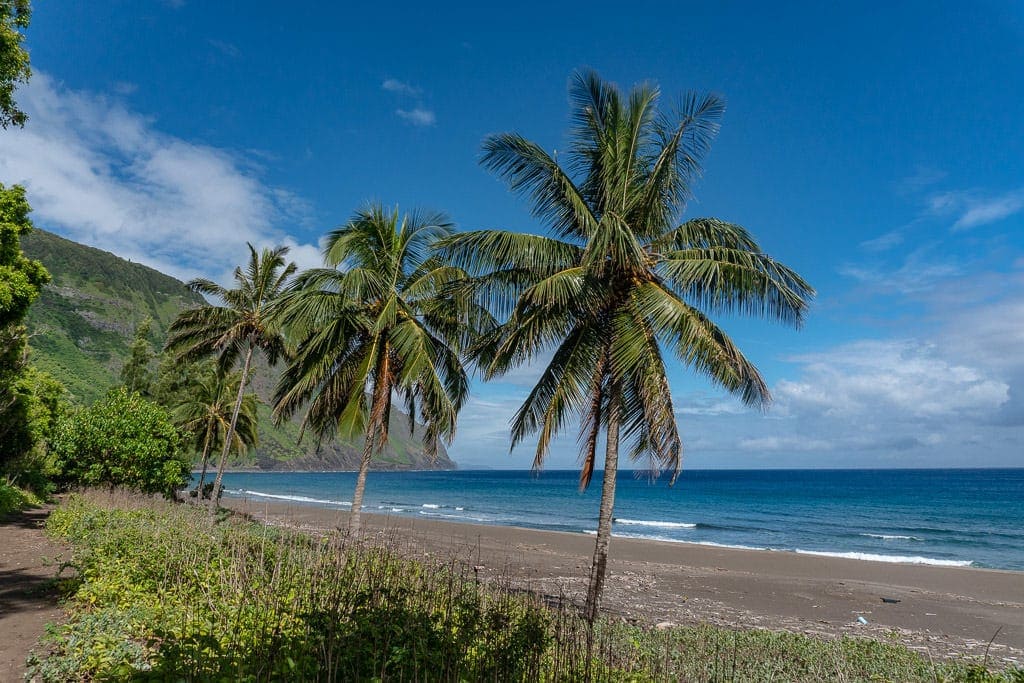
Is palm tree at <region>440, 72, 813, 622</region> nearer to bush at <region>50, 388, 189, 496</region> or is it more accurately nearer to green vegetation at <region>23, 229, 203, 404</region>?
bush at <region>50, 388, 189, 496</region>

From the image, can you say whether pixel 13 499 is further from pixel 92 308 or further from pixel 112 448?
pixel 92 308

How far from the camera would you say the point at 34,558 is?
9367 mm

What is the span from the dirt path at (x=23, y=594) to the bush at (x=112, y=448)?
8115mm

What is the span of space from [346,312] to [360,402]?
2.04 meters

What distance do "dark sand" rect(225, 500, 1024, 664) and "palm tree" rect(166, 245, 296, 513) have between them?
19.2 feet

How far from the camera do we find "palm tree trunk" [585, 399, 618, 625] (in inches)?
322

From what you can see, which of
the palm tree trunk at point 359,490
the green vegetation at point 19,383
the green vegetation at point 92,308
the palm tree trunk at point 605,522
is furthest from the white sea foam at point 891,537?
the green vegetation at point 92,308

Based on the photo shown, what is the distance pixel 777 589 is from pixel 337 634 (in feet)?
53.1

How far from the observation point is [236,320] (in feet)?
65.8

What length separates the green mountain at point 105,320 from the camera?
83438 mm

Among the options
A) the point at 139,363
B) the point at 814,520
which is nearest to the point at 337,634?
the point at 139,363

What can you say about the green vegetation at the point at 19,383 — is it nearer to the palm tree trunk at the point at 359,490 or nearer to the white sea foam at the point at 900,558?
the palm tree trunk at the point at 359,490

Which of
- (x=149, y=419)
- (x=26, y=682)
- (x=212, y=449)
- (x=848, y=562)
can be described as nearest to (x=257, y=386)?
(x=212, y=449)

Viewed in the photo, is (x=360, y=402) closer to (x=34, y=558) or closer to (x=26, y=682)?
(x=34, y=558)
